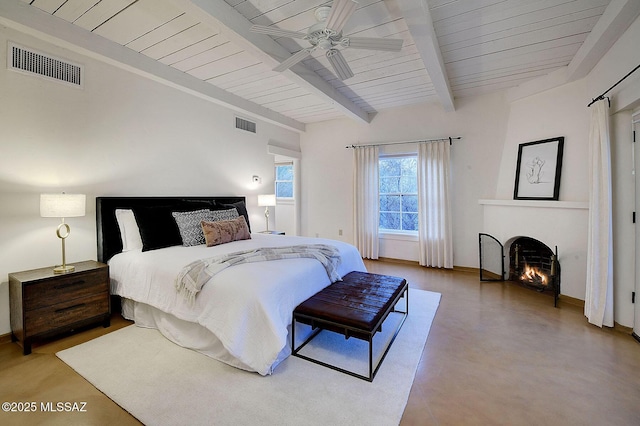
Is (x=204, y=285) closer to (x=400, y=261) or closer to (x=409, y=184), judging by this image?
(x=400, y=261)

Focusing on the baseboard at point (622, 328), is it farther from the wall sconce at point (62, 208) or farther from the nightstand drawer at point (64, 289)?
the wall sconce at point (62, 208)

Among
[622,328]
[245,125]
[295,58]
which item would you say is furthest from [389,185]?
[622,328]

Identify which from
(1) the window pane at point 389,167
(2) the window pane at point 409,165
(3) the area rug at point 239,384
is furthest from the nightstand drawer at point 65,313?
(2) the window pane at point 409,165

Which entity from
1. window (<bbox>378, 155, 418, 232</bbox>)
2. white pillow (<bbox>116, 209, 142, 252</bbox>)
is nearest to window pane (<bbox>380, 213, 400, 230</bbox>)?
window (<bbox>378, 155, 418, 232</bbox>)

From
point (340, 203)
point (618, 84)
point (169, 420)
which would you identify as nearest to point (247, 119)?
point (340, 203)

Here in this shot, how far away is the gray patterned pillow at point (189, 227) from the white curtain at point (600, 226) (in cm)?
405

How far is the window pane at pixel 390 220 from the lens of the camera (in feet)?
17.4

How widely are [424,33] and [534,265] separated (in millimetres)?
3297

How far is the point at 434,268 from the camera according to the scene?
476 cm

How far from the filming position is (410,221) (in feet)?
17.1

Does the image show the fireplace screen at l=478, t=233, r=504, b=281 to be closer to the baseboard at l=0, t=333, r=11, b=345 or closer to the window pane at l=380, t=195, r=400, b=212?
the window pane at l=380, t=195, r=400, b=212

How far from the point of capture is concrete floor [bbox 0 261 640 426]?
5.22 ft

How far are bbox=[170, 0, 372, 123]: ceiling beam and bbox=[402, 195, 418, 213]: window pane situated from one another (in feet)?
8.18

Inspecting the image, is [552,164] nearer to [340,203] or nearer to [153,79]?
[340,203]
